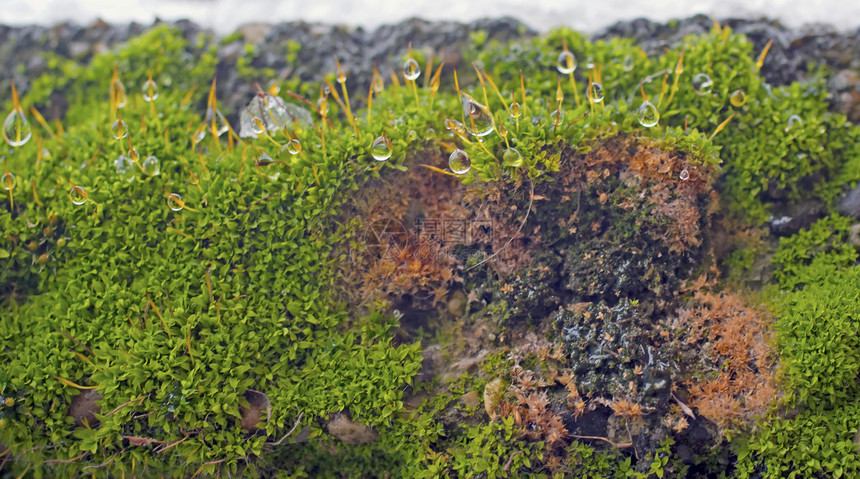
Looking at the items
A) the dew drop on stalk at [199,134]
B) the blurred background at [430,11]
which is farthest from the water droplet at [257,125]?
the blurred background at [430,11]

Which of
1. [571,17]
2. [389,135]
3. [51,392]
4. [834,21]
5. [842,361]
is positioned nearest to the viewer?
→ [842,361]

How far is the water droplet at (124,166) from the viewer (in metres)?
3.14

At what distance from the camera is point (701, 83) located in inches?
125

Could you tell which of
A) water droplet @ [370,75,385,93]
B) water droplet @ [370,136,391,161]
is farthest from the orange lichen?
water droplet @ [370,75,385,93]

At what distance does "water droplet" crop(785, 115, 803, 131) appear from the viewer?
309 cm

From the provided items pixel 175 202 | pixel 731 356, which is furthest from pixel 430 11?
pixel 731 356

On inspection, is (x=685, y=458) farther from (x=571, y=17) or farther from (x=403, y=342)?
(x=571, y=17)

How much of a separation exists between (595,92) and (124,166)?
101 inches

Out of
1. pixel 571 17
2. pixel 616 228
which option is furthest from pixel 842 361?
pixel 571 17

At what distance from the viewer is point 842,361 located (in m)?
2.52

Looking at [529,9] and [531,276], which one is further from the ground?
[529,9]

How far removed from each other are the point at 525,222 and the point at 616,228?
0.44 meters

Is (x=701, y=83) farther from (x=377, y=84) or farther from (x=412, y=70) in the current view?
(x=377, y=84)

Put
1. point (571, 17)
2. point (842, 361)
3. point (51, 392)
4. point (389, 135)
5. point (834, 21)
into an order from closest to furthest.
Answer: point (842, 361) → point (51, 392) → point (389, 135) → point (834, 21) → point (571, 17)
